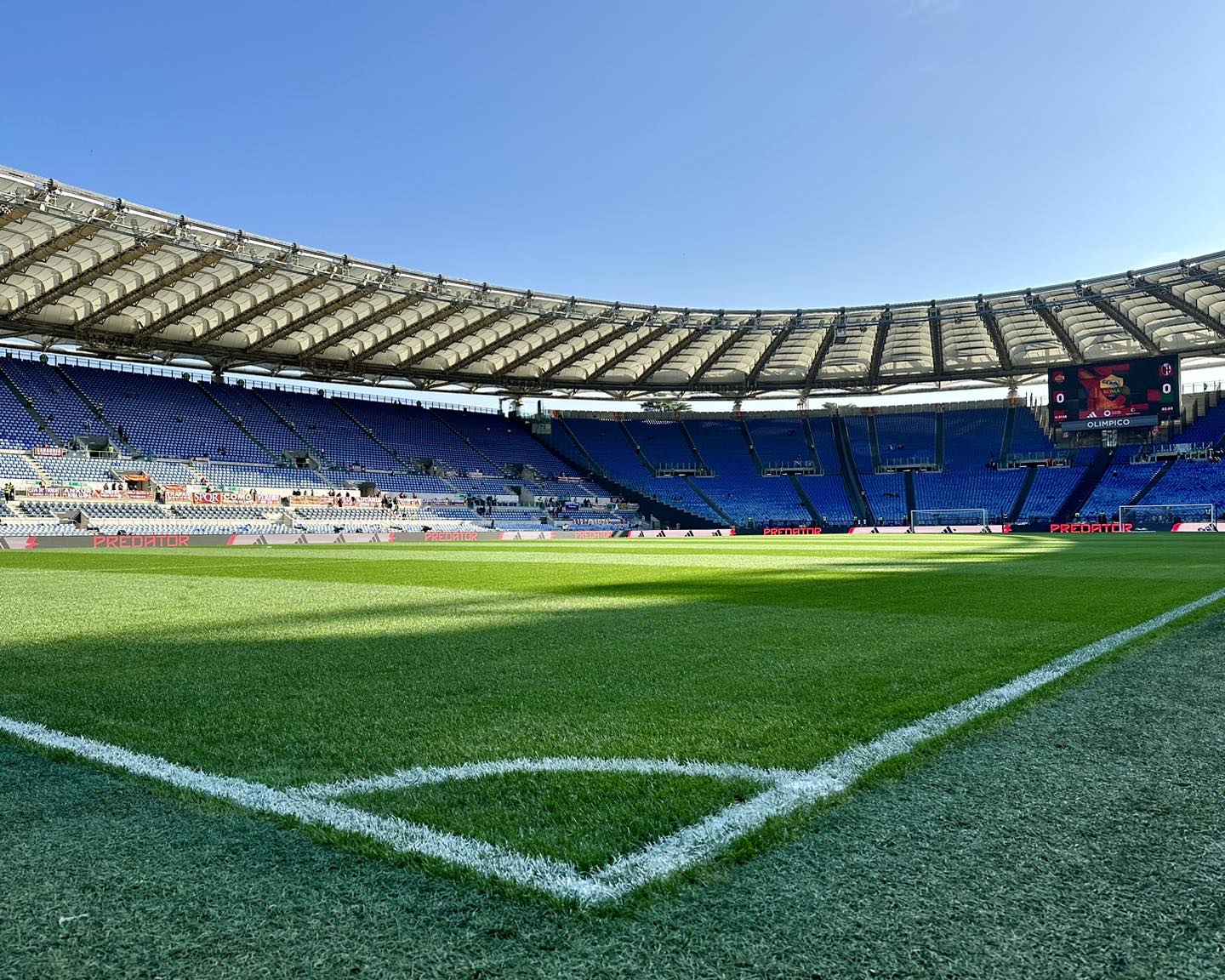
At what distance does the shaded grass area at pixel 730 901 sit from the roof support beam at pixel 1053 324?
46.4 meters

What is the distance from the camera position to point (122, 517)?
125 feet

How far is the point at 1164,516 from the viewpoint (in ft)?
152

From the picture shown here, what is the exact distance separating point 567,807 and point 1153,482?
5924 cm

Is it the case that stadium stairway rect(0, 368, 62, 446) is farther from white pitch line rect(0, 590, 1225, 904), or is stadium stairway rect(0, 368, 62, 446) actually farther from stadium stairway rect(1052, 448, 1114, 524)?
stadium stairway rect(1052, 448, 1114, 524)

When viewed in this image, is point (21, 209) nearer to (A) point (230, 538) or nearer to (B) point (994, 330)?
(A) point (230, 538)

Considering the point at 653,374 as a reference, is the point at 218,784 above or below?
below

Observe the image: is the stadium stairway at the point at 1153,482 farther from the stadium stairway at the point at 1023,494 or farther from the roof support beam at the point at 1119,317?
the roof support beam at the point at 1119,317

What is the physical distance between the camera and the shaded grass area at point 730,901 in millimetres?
1734

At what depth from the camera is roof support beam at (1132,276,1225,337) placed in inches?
1561

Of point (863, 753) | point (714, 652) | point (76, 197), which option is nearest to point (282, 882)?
point (863, 753)

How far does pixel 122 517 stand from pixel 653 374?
3454 centimetres

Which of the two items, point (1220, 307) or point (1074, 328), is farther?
point (1074, 328)

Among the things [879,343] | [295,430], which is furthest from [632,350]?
[295,430]

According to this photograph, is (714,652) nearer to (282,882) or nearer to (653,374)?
(282,882)
